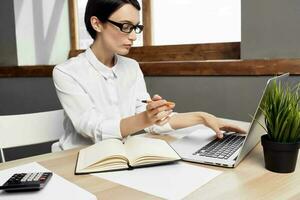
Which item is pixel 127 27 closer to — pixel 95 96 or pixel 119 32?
pixel 119 32

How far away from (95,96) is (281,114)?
2.42 ft

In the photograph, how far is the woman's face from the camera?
4.07 ft

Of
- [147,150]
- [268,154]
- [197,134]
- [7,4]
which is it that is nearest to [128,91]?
[197,134]

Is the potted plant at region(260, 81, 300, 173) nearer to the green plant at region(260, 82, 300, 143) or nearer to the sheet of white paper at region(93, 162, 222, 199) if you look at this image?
the green plant at region(260, 82, 300, 143)

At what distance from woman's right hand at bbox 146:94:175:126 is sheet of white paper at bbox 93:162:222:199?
159mm

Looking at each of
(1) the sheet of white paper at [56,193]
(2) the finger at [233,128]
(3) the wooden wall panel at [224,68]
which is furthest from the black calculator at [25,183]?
(3) the wooden wall panel at [224,68]

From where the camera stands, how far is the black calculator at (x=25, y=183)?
664 mm

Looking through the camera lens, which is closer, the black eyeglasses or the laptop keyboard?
the laptop keyboard

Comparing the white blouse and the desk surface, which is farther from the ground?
the white blouse

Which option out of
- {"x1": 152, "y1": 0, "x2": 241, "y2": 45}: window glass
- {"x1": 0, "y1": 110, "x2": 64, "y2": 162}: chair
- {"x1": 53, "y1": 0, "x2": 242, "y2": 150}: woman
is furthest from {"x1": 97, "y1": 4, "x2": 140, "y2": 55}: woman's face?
{"x1": 152, "y1": 0, "x2": 241, "y2": 45}: window glass

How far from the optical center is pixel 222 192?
2.17ft

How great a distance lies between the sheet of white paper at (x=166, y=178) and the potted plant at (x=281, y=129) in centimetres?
14

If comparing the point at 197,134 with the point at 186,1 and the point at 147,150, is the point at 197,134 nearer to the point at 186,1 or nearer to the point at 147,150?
the point at 147,150

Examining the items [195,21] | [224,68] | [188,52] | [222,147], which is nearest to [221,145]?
[222,147]
